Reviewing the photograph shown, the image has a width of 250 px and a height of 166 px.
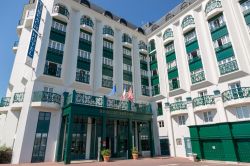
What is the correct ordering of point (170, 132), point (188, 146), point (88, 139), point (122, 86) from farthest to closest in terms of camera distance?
point (122, 86) < point (170, 132) < point (188, 146) < point (88, 139)

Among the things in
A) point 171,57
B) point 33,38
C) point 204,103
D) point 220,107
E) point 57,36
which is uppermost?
point 57,36

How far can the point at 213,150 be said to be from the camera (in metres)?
20.8

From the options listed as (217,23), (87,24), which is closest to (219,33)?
(217,23)

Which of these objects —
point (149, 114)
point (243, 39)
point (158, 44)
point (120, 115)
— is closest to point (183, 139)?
point (149, 114)

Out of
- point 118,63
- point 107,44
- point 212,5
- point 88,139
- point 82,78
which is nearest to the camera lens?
point 88,139

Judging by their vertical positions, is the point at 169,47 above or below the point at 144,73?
above

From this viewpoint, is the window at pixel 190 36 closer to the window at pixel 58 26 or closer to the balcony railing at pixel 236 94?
the balcony railing at pixel 236 94

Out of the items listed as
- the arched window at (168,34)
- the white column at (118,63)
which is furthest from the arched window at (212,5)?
the white column at (118,63)

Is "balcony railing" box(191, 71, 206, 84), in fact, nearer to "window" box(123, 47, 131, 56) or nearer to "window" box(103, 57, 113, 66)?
"window" box(123, 47, 131, 56)

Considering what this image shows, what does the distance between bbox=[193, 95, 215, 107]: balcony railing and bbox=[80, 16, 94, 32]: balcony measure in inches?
768

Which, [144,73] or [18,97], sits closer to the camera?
[18,97]

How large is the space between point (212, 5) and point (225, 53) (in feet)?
26.6

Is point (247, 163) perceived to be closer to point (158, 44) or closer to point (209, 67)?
point (209, 67)

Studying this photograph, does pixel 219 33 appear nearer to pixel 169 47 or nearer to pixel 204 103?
pixel 169 47
